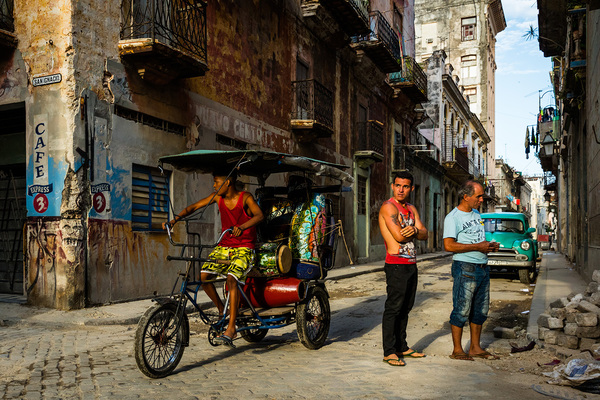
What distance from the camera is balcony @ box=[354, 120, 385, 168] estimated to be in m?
21.0

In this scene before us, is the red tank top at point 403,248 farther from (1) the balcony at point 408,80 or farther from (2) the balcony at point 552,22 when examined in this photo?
(1) the balcony at point 408,80

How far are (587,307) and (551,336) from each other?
0.49m

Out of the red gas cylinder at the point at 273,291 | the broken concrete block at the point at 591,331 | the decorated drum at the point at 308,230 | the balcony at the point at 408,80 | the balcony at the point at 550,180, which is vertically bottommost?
the broken concrete block at the point at 591,331

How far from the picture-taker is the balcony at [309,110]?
15767 mm

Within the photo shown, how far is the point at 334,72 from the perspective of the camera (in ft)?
63.4

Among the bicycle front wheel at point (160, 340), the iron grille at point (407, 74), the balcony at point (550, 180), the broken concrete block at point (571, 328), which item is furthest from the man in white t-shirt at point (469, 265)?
the balcony at point (550, 180)

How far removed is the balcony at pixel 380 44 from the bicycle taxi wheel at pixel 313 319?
49.2 ft

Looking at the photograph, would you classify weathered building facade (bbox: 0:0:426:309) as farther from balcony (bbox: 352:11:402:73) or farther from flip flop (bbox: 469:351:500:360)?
flip flop (bbox: 469:351:500:360)

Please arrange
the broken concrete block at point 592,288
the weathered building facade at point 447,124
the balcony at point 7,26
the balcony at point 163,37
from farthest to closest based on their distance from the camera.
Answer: the weathered building facade at point 447,124, the balcony at point 163,37, the balcony at point 7,26, the broken concrete block at point 592,288

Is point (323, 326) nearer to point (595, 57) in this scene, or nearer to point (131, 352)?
point (131, 352)

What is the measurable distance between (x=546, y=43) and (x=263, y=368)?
1615cm

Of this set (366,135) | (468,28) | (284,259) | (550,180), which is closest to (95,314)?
(284,259)

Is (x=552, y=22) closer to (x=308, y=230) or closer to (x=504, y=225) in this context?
(x=504, y=225)

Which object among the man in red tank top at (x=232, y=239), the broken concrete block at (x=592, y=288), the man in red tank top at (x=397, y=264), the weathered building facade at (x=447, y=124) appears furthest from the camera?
the weathered building facade at (x=447, y=124)
